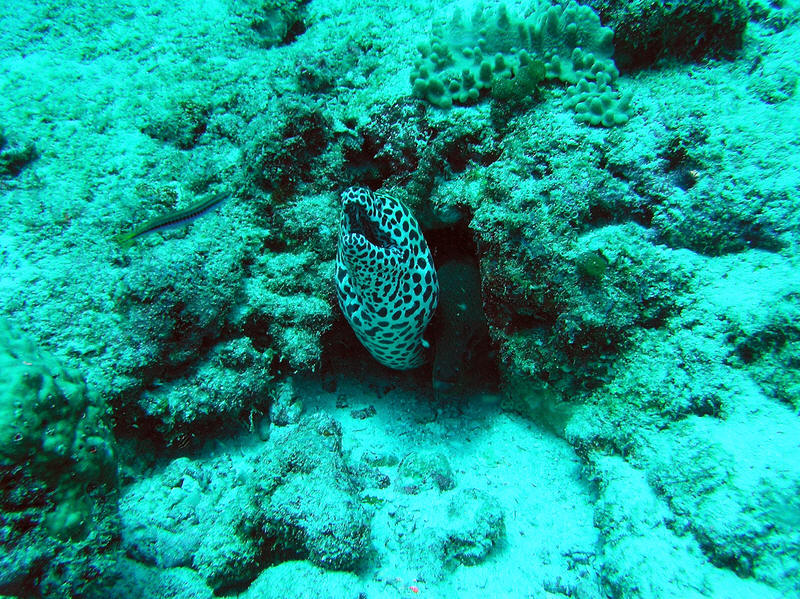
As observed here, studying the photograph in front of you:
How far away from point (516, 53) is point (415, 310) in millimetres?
2619

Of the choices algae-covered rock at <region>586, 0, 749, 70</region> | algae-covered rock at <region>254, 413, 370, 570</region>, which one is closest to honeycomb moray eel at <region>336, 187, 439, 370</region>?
algae-covered rock at <region>254, 413, 370, 570</region>

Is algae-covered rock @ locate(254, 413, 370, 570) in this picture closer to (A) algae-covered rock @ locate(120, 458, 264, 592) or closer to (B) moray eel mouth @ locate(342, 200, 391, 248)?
(A) algae-covered rock @ locate(120, 458, 264, 592)

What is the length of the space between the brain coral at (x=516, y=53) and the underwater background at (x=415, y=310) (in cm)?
3

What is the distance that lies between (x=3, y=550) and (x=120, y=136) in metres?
3.39

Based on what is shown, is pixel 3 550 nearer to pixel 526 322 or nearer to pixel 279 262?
pixel 279 262

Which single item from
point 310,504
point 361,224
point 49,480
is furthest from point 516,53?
point 49,480

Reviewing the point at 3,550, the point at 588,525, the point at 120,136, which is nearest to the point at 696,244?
the point at 588,525

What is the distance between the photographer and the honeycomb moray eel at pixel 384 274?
284cm

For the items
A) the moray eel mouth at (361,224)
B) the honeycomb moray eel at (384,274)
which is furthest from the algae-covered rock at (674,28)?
the moray eel mouth at (361,224)

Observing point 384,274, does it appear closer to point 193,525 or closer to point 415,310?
point 415,310

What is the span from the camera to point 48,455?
167 centimetres

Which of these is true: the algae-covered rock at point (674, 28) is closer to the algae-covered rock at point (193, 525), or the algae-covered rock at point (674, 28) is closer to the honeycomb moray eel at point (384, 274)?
the honeycomb moray eel at point (384, 274)

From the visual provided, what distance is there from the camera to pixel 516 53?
3.53m

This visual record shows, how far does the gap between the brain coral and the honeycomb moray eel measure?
133 centimetres
